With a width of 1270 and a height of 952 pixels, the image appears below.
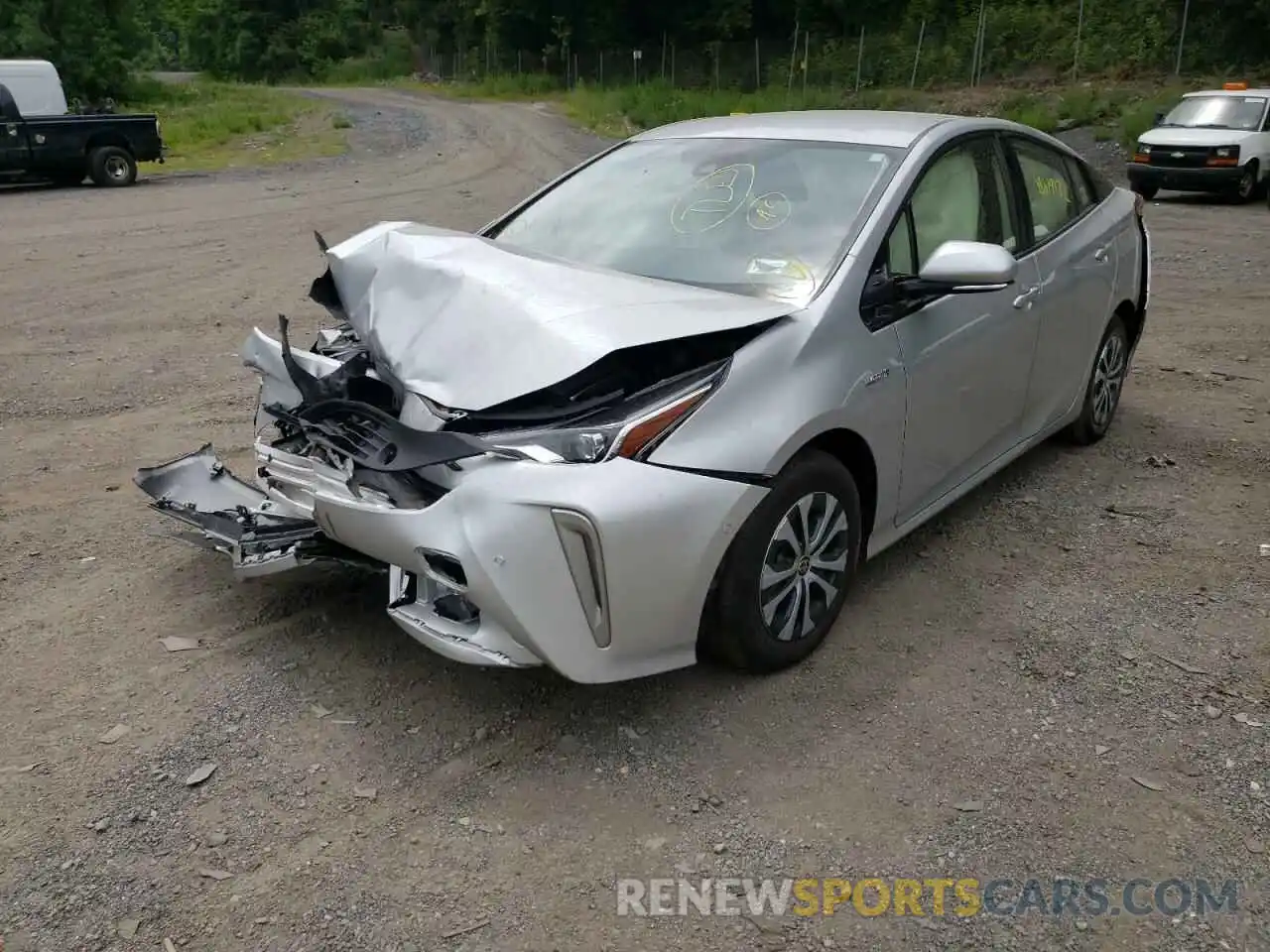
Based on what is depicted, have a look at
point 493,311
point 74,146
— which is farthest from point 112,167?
point 493,311

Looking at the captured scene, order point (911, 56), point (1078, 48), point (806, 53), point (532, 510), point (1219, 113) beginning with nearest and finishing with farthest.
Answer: point (532, 510)
point (1219, 113)
point (1078, 48)
point (911, 56)
point (806, 53)

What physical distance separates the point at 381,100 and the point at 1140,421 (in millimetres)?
39496

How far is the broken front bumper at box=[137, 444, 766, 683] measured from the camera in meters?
2.94

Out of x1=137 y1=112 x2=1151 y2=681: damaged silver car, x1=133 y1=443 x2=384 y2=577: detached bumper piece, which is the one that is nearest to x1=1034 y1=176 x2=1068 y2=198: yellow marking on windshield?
x1=137 y1=112 x2=1151 y2=681: damaged silver car

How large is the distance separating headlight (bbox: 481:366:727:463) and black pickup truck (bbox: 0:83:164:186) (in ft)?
55.9

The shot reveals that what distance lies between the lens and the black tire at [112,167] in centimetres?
1784

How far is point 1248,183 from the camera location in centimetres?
1664

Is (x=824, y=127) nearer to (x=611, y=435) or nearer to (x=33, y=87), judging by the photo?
(x=611, y=435)

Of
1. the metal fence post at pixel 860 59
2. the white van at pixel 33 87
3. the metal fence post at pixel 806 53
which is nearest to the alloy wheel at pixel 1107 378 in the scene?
the white van at pixel 33 87

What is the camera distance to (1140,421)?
6219 millimetres

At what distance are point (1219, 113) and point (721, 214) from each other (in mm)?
16544

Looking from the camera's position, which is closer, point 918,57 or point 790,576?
point 790,576

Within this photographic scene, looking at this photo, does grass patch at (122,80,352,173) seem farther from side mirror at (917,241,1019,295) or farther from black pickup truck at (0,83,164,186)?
side mirror at (917,241,1019,295)

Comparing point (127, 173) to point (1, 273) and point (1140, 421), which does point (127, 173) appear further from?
point (1140, 421)
